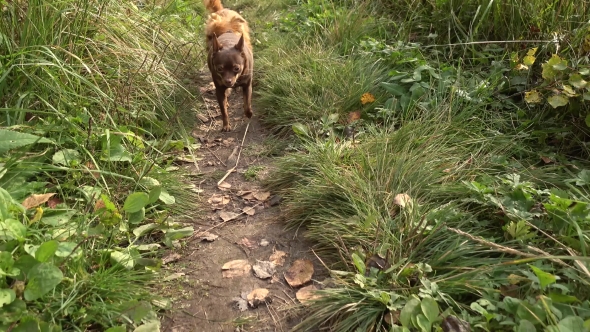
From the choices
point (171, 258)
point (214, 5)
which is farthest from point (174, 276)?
point (214, 5)

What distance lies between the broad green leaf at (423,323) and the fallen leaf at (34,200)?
1.90m

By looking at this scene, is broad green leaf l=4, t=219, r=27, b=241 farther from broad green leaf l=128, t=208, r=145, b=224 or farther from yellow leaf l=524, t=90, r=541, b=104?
yellow leaf l=524, t=90, r=541, b=104

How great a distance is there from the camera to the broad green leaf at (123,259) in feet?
6.64

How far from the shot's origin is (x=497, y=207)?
2.16 meters

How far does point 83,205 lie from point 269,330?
1.24 m

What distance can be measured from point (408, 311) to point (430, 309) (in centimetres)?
9

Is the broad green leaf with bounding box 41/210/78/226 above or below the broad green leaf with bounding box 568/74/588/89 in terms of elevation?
below

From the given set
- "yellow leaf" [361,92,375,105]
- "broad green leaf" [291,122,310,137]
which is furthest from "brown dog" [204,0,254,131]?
"yellow leaf" [361,92,375,105]

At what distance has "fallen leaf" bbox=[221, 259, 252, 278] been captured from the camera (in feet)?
7.66

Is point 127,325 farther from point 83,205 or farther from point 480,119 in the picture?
point 480,119

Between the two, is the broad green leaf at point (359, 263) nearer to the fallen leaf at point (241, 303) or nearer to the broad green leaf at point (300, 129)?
the fallen leaf at point (241, 303)

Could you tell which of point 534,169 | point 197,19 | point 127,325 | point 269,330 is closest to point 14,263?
point 127,325

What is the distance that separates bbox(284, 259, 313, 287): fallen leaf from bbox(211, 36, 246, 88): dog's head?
77.0 inches

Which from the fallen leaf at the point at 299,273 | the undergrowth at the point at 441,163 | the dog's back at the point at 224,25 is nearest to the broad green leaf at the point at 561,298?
the undergrowth at the point at 441,163
